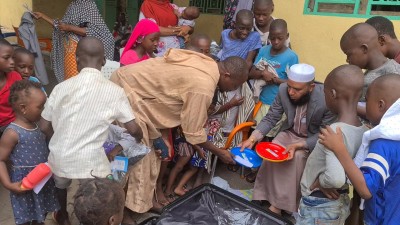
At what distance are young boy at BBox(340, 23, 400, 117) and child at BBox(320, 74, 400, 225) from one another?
55 cm

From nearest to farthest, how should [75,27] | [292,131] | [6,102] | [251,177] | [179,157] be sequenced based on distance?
[6,102] → [292,131] → [179,157] → [251,177] → [75,27]

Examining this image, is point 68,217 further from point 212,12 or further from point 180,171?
point 212,12

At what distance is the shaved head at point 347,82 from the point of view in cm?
196

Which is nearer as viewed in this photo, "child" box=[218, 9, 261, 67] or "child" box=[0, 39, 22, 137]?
"child" box=[0, 39, 22, 137]

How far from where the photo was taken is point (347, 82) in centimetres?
196

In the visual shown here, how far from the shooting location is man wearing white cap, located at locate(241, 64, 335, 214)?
268 centimetres

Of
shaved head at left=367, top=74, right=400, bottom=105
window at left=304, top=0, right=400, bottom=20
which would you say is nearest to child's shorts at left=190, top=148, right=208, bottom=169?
shaved head at left=367, top=74, right=400, bottom=105

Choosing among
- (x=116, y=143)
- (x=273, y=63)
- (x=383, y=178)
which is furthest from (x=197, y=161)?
(x=383, y=178)

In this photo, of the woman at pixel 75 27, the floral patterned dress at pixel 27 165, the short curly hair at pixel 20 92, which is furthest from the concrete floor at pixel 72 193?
the woman at pixel 75 27

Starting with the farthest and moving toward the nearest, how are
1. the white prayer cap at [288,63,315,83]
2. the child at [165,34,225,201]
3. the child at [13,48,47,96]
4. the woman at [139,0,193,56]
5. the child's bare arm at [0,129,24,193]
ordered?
the woman at [139,0,193,56] < the child at [165,34,225,201] < the child at [13,48,47,96] < the white prayer cap at [288,63,315,83] < the child's bare arm at [0,129,24,193]

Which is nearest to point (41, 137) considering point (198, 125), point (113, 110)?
point (113, 110)

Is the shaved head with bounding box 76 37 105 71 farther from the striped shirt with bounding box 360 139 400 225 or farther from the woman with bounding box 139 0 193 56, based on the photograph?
the woman with bounding box 139 0 193 56

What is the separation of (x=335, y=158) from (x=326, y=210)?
0.48 meters

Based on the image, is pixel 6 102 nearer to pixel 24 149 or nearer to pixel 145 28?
pixel 24 149
